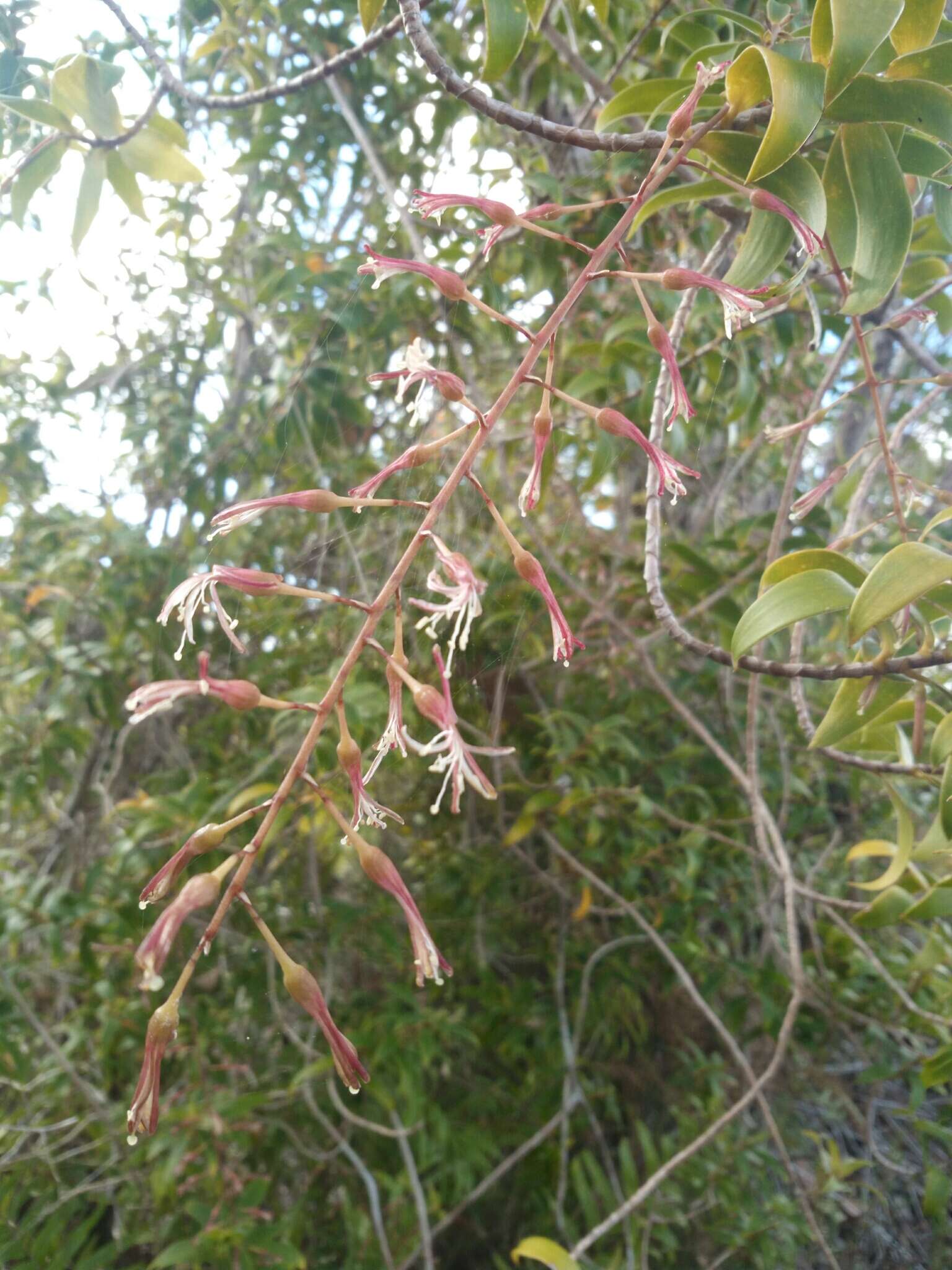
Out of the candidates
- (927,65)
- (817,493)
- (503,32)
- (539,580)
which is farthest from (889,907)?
(503,32)

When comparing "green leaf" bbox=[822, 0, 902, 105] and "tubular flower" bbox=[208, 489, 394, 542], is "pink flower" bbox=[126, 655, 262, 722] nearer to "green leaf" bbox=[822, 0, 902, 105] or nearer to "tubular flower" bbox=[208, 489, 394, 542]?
"tubular flower" bbox=[208, 489, 394, 542]

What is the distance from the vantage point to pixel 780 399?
1.32 metres

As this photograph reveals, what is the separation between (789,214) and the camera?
0.45 metres

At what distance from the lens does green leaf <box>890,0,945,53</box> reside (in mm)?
458

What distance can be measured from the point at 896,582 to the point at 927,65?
29 cm

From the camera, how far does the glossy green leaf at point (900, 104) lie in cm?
43

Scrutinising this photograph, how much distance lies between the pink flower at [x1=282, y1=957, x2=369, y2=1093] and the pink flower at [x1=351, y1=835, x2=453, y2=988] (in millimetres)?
40

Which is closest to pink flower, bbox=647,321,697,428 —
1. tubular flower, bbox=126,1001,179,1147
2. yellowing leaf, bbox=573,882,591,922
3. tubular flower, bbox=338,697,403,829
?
tubular flower, bbox=338,697,403,829

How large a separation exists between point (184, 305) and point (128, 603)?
50 cm

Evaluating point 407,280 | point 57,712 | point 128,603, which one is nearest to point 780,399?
point 407,280

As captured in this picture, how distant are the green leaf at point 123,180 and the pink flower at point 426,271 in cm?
36

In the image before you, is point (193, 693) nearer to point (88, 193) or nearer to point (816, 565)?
point (816, 565)

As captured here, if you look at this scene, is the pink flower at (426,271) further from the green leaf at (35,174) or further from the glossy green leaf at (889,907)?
the glossy green leaf at (889,907)

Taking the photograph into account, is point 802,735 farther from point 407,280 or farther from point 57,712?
point 57,712
